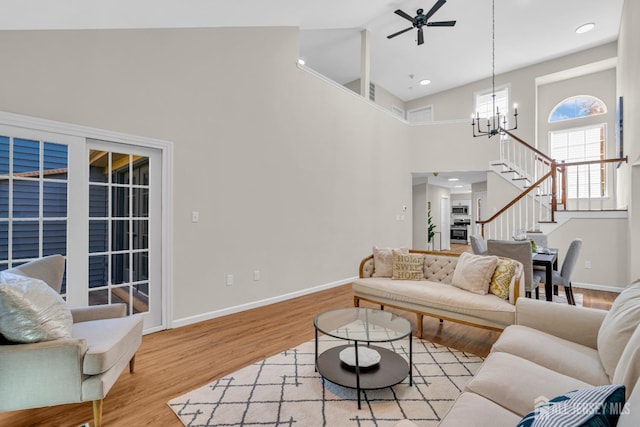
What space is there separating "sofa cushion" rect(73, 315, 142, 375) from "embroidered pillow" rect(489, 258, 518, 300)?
314cm

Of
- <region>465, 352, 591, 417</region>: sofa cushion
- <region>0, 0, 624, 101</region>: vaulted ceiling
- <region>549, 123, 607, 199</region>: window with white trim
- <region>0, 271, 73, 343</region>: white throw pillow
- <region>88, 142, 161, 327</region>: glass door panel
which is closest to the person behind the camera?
<region>465, 352, 591, 417</region>: sofa cushion

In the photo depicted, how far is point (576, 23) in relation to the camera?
582 cm

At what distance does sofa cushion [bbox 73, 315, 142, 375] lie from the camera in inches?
68.5

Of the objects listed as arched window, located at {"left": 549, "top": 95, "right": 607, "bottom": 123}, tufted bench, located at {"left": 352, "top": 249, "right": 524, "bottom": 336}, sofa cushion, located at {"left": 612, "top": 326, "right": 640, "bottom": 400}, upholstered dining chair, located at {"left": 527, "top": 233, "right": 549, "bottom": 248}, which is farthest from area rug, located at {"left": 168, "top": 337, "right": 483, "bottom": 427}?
arched window, located at {"left": 549, "top": 95, "right": 607, "bottom": 123}

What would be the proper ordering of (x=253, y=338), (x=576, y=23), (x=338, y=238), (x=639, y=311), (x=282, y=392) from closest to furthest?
(x=639, y=311) < (x=282, y=392) < (x=253, y=338) < (x=338, y=238) < (x=576, y=23)

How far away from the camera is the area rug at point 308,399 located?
6.27 ft

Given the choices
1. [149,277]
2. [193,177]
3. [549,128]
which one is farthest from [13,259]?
[549,128]

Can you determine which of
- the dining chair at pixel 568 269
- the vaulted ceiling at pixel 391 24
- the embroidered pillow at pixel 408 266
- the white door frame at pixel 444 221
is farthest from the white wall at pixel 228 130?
the white door frame at pixel 444 221

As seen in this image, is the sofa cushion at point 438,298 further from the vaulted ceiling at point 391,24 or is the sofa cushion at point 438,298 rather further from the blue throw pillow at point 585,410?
the vaulted ceiling at point 391,24

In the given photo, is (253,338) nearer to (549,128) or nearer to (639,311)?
(639,311)

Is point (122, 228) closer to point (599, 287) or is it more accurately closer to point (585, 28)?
point (599, 287)

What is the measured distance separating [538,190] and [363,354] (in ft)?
18.8

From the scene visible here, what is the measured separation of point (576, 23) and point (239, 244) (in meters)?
7.39

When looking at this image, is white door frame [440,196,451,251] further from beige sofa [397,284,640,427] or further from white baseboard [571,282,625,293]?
beige sofa [397,284,640,427]
